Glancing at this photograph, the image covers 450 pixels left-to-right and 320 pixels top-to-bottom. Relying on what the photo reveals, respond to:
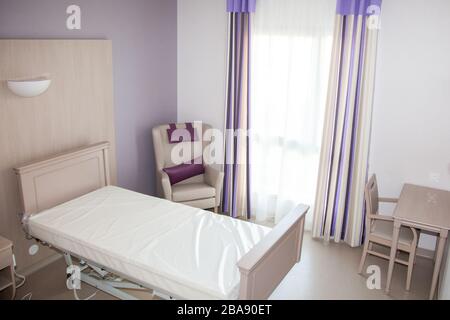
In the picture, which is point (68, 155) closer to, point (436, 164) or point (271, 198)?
point (271, 198)

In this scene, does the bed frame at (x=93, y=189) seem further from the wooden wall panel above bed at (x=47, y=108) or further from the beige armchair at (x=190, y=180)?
the beige armchair at (x=190, y=180)

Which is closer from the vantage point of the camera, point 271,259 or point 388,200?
point 271,259

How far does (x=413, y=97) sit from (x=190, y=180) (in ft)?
8.37

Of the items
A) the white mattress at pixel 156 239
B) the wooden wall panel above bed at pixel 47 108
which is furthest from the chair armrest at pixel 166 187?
the wooden wall panel above bed at pixel 47 108

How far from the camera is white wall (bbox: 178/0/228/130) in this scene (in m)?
4.97

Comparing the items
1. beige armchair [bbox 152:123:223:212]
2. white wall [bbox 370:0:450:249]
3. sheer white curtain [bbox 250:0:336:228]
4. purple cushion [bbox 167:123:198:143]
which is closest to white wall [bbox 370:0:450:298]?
white wall [bbox 370:0:450:249]

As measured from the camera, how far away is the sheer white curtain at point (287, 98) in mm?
4398

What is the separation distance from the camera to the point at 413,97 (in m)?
4.12

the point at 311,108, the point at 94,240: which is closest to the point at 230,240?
the point at 94,240

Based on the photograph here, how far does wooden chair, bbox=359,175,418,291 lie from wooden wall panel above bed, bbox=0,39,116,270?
2.70 m

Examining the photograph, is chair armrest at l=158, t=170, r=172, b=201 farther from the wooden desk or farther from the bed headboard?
the wooden desk

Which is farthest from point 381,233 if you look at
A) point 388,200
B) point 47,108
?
point 47,108

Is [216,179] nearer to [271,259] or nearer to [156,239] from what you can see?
[156,239]

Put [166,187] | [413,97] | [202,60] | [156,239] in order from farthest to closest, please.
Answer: [202,60] < [166,187] < [413,97] < [156,239]
